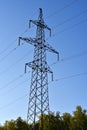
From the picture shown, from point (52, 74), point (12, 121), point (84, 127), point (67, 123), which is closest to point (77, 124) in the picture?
point (84, 127)

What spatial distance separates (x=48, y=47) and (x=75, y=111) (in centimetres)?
3713

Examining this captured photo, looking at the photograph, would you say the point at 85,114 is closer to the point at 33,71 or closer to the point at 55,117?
the point at 55,117

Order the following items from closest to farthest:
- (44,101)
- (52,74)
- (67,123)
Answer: (44,101) < (52,74) < (67,123)

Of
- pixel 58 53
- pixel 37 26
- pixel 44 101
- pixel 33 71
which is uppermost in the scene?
pixel 37 26

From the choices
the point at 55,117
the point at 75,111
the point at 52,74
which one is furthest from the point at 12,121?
the point at 52,74

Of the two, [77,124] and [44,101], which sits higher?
[77,124]

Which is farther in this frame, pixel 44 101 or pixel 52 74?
pixel 52 74

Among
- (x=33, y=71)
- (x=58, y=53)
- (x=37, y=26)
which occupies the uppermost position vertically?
(x=37, y=26)

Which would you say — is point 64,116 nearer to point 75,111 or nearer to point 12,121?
point 75,111

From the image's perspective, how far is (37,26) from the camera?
32844 millimetres

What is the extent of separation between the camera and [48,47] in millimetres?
31859

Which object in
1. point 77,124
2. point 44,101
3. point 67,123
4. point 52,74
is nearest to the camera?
point 44,101

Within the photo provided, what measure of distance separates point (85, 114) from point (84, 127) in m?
2.83

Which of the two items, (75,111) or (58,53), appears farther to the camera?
(75,111)
